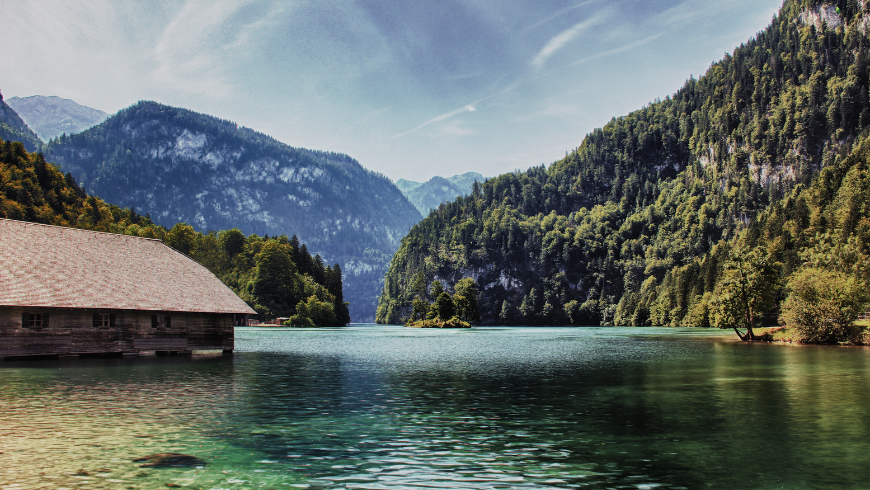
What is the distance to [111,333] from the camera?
4538cm

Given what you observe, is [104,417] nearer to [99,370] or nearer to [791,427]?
[99,370]

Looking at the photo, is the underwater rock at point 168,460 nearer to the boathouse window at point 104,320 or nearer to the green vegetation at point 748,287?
the boathouse window at point 104,320

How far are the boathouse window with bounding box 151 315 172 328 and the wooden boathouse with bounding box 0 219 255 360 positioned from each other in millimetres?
75

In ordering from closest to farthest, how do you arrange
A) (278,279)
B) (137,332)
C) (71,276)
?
(71,276), (137,332), (278,279)

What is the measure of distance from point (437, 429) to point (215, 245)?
555 ft

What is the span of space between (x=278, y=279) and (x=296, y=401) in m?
143

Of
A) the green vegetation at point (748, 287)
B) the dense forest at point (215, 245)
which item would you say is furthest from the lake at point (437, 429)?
the dense forest at point (215, 245)

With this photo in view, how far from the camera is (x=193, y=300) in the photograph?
49.0m

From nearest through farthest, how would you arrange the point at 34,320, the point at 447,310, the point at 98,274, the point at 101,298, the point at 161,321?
the point at 34,320 < the point at 101,298 < the point at 98,274 < the point at 161,321 < the point at 447,310

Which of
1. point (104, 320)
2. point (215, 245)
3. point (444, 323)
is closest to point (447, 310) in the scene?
point (444, 323)

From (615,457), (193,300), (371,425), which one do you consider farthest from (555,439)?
(193,300)

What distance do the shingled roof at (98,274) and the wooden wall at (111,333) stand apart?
1708 millimetres

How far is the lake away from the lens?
42.8 ft

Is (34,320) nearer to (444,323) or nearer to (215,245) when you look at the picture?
(444,323)
